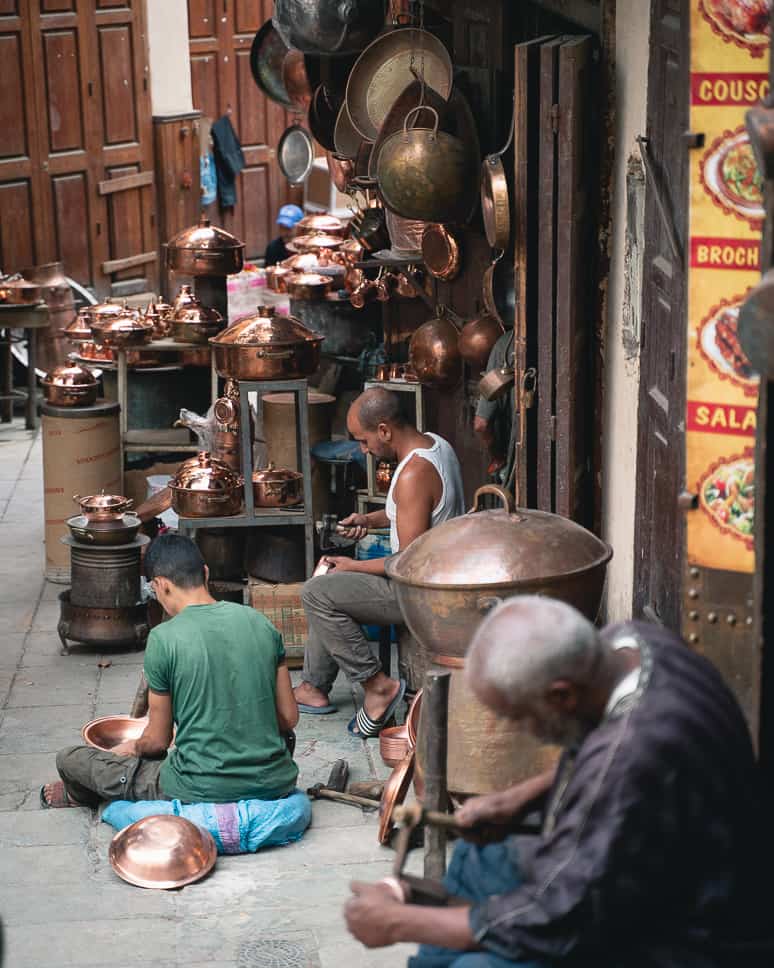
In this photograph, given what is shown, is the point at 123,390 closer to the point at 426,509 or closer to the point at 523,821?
the point at 426,509

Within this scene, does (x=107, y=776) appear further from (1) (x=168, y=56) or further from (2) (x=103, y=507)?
(1) (x=168, y=56)

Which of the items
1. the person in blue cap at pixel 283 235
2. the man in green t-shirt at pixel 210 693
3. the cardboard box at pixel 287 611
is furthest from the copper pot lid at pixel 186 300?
the person in blue cap at pixel 283 235

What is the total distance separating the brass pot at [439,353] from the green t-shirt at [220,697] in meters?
2.83

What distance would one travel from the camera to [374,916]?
3.34 meters

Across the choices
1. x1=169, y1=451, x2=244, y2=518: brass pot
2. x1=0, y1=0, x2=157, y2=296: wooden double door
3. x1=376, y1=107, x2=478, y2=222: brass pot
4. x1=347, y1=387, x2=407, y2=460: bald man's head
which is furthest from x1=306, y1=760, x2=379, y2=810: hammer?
x1=0, y1=0, x2=157, y2=296: wooden double door

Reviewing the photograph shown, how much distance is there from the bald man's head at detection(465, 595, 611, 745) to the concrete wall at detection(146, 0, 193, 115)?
13362 mm

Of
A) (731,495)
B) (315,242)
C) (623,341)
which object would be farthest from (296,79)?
(731,495)

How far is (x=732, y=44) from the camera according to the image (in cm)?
424

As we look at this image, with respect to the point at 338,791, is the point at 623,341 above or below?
above

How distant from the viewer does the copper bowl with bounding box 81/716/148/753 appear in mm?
6227

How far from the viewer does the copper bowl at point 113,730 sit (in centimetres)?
623

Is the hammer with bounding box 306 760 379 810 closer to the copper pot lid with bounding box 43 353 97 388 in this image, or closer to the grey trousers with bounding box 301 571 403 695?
the grey trousers with bounding box 301 571 403 695

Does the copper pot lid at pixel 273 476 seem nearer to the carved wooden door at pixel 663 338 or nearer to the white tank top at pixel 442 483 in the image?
→ the white tank top at pixel 442 483

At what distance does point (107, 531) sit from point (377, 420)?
176 centimetres
